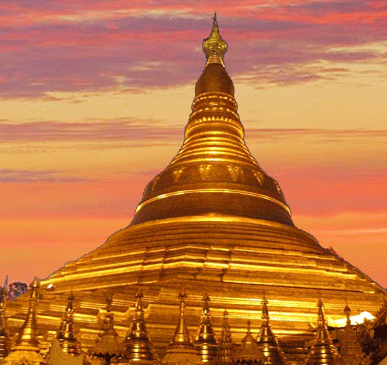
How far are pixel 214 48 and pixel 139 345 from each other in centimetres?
1790

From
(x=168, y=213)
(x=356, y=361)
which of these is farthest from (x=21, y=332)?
(x=168, y=213)

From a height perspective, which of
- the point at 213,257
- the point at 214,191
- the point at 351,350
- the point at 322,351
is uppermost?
the point at 214,191

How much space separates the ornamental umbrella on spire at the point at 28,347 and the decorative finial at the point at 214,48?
16.9 m

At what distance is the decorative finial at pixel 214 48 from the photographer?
33.1m

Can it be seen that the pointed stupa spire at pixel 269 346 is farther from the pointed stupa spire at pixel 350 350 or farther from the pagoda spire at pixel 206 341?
the pointed stupa spire at pixel 350 350

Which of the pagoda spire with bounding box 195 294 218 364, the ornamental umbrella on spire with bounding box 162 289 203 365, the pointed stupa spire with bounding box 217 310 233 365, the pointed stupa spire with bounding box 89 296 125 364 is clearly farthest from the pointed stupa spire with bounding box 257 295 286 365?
the pointed stupa spire with bounding box 89 296 125 364

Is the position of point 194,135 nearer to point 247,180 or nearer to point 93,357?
point 247,180

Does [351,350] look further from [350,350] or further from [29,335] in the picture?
[29,335]

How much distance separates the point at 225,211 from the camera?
90.1 ft

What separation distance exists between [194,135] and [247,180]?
2913mm

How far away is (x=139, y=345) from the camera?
57.7 feet

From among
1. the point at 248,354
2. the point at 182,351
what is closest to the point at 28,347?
the point at 182,351

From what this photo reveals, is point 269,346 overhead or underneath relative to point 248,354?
overhead

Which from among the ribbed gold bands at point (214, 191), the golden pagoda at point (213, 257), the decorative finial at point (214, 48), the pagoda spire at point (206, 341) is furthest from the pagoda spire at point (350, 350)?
the decorative finial at point (214, 48)
